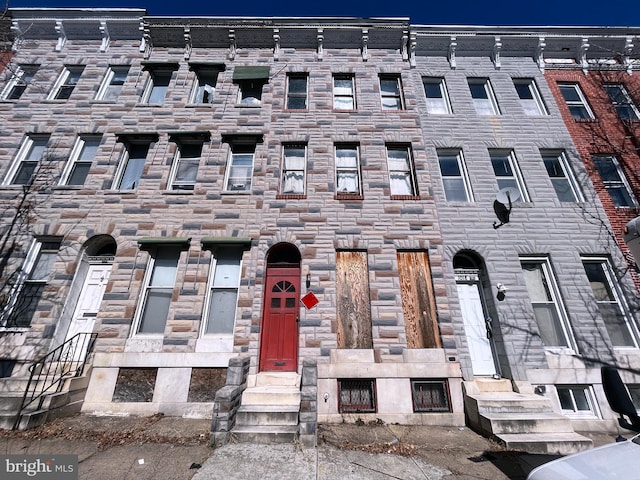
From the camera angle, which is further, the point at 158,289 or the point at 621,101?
the point at 621,101

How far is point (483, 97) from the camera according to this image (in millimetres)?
10914

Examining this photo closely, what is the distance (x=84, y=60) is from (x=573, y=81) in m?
19.6

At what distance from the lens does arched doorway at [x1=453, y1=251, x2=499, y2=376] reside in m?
7.55

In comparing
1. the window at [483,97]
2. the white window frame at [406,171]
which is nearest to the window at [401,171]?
the white window frame at [406,171]

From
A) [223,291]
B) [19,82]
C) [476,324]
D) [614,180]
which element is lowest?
[476,324]

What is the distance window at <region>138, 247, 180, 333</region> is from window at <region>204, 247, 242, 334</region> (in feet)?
3.79

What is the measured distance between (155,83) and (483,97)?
13.0m

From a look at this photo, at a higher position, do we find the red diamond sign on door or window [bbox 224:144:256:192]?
window [bbox 224:144:256:192]

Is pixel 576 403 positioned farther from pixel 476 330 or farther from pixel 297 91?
pixel 297 91

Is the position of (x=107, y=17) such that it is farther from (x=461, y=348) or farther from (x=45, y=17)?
(x=461, y=348)

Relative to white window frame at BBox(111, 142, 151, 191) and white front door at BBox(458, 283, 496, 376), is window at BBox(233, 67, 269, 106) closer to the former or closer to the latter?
white window frame at BBox(111, 142, 151, 191)

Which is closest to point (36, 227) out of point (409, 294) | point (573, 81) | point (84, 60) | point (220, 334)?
point (220, 334)

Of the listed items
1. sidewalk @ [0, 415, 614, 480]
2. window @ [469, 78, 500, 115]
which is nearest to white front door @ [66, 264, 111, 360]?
sidewalk @ [0, 415, 614, 480]

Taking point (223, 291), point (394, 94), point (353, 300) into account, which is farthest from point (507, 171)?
point (223, 291)
